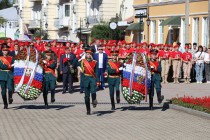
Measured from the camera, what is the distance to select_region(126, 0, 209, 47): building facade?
1658 inches

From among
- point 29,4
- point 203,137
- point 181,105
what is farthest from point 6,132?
point 29,4

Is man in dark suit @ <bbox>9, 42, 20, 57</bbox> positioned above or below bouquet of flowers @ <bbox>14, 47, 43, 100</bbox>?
above

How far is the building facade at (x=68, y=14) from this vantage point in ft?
212

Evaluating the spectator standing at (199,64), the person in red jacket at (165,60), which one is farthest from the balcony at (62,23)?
the spectator standing at (199,64)

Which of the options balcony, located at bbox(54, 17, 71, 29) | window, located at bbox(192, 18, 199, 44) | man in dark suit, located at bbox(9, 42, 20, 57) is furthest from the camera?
balcony, located at bbox(54, 17, 71, 29)

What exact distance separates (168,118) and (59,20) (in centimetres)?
6030

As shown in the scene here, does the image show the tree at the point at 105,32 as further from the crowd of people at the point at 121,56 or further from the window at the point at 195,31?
the crowd of people at the point at 121,56

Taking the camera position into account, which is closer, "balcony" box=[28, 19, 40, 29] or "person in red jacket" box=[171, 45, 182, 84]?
"person in red jacket" box=[171, 45, 182, 84]

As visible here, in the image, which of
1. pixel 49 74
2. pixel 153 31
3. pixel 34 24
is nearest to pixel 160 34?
pixel 153 31

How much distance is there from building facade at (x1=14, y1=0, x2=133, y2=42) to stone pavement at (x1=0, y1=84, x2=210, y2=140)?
42.1 meters

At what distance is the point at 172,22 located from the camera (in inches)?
1764

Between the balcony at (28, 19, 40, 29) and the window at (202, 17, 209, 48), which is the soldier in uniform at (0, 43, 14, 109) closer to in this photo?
the window at (202, 17, 209, 48)

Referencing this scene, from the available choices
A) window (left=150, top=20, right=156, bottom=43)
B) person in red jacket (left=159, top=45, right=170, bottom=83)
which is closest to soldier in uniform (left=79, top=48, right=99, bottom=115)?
person in red jacket (left=159, top=45, right=170, bottom=83)

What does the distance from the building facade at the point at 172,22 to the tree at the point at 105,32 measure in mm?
2448
